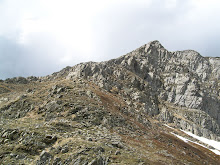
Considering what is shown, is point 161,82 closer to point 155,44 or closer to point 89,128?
point 155,44

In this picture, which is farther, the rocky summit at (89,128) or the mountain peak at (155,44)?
the mountain peak at (155,44)

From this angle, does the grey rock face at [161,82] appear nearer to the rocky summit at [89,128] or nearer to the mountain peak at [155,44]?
the mountain peak at [155,44]

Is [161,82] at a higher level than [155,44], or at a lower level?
lower

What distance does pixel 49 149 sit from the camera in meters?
18.6

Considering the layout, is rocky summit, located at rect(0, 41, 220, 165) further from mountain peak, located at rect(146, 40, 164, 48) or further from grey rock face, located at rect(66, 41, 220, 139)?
mountain peak, located at rect(146, 40, 164, 48)

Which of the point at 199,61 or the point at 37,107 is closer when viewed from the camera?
the point at 37,107

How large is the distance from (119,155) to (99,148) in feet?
7.48

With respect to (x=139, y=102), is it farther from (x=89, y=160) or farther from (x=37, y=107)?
(x=89, y=160)

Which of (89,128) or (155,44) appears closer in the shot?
(89,128)

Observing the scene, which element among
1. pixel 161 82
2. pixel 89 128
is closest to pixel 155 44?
pixel 161 82

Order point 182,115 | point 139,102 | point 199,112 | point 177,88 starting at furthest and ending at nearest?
point 177,88, point 199,112, point 182,115, point 139,102

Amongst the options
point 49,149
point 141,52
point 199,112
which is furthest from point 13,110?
point 141,52

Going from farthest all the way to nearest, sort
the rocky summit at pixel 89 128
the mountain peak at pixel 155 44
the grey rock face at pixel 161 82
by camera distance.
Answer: the mountain peak at pixel 155 44, the grey rock face at pixel 161 82, the rocky summit at pixel 89 128

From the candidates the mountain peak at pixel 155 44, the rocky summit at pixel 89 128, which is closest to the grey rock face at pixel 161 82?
the mountain peak at pixel 155 44
